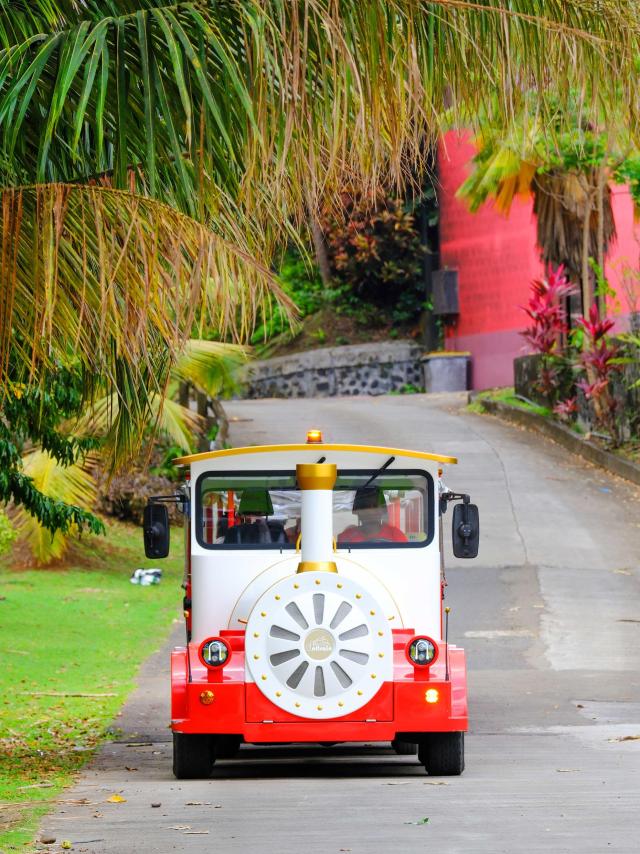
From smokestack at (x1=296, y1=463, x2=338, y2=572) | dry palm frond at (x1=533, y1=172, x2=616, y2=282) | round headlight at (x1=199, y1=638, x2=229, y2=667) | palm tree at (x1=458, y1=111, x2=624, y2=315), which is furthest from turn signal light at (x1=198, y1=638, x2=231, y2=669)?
dry palm frond at (x1=533, y1=172, x2=616, y2=282)

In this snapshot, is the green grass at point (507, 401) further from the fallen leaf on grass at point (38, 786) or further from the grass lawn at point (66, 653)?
the fallen leaf on grass at point (38, 786)

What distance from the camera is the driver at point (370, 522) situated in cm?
906

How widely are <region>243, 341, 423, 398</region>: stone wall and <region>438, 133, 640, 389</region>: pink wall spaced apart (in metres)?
1.63

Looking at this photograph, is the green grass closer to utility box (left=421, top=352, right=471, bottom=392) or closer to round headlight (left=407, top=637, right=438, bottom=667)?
utility box (left=421, top=352, right=471, bottom=392)

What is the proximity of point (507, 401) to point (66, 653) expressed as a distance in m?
17.6

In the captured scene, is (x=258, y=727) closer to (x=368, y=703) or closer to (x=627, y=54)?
(x=368, y=703)

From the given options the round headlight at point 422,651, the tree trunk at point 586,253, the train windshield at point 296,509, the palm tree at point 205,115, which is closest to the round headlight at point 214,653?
the train windshield at point 296,509

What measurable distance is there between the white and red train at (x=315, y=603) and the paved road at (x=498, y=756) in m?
0.37

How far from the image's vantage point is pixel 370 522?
9125 mm

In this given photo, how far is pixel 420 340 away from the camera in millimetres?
40344

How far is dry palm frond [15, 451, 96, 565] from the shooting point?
18.0 m

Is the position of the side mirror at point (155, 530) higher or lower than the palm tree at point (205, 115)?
lower

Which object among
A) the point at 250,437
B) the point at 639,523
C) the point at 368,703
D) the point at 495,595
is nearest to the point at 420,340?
the point at 250,437

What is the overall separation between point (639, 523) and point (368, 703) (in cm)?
1342
